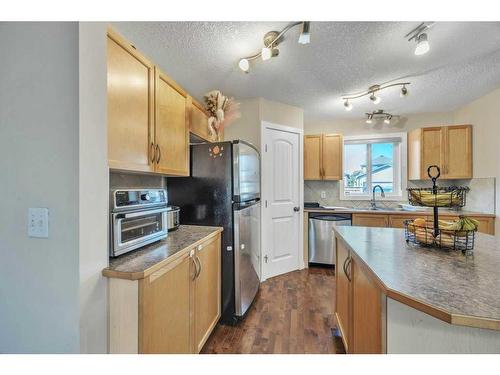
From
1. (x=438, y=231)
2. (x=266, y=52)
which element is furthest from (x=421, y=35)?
(x=438, y=231)

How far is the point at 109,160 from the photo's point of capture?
3.69 feet

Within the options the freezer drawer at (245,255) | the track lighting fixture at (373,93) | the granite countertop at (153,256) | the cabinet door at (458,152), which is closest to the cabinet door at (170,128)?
the granite countertop at (153,256)

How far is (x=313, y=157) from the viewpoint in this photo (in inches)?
143

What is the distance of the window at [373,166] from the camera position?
3.70 metres

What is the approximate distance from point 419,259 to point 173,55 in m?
2.21

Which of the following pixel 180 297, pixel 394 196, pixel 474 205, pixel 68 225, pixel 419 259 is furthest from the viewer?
pixel 394 196

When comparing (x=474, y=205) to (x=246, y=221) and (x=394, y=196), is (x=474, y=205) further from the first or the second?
(x=246, y=221)

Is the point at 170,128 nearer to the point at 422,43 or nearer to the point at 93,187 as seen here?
the point at 93,187

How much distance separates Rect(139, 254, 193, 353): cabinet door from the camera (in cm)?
98

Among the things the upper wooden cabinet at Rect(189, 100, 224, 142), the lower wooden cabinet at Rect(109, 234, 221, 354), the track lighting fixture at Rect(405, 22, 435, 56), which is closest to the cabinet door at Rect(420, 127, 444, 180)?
the track lighting fixture at Rect(405, 22, 435, 56)

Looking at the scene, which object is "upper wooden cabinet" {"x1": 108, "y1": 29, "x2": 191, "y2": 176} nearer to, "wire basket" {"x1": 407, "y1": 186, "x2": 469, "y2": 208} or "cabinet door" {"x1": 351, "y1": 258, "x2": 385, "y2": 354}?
"cabinet door" {"x1": 351, "y1": 258, "x2": 385, "y2": 354}

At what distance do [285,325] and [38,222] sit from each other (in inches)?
73.8

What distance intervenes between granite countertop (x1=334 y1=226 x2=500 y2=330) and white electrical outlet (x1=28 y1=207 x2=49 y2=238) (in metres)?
1.32
